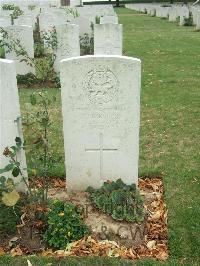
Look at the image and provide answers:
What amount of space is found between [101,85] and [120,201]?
46.1 inches

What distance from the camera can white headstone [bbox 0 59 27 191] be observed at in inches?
171

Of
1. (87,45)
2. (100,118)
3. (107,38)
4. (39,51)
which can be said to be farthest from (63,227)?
(39,51)

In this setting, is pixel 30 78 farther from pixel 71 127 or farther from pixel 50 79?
pixel 71 127

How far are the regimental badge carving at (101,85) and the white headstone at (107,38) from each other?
251 inches

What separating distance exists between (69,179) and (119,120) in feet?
2.96

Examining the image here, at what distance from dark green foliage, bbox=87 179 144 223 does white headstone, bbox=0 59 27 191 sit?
871mm

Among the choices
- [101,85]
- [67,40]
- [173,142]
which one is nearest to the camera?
[101,85]

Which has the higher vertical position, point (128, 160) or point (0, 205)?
point (128, 160)

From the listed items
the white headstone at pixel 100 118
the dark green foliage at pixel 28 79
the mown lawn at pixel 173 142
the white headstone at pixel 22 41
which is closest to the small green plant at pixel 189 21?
the mown lawn at pixel 173 142

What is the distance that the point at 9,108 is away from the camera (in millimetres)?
4457

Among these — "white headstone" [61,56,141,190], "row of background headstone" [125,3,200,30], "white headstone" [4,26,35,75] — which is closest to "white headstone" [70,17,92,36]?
"white headstone" [4,26,35,75]

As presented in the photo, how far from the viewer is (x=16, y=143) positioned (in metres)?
4.34

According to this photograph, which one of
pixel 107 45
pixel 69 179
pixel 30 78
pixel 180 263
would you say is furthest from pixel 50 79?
pixel 180 263

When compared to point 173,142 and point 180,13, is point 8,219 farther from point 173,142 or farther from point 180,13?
point 180,13
